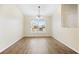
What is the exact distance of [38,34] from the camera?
12.3m

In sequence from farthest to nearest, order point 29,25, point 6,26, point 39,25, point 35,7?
point 29,25 < point 39,25 < point 35,7 < point 6,26

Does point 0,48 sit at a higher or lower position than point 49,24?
lower

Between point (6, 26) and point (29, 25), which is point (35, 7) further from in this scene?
point (6, 26)

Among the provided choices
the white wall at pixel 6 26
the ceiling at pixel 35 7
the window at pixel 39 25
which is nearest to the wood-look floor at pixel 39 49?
the white wall at pixel 6 26

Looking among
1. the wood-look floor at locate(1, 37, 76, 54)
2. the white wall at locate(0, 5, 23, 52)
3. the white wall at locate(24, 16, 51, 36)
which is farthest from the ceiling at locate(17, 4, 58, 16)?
the wood-look floor at locate(1, 37, 76, 54)

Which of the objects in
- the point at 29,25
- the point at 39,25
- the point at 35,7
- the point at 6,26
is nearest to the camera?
the point at 6,26

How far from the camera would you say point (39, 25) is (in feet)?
40.1

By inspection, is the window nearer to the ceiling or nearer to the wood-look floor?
the ceiling

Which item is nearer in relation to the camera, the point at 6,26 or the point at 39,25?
the point at 6,26

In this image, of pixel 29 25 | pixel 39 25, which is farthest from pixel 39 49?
pixel 29 25

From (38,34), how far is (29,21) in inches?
58.0
